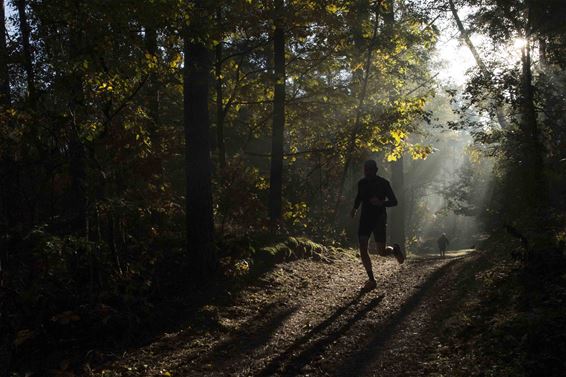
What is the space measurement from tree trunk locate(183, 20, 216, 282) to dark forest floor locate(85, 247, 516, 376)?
965 millimetres

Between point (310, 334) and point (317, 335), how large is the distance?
0.11 m

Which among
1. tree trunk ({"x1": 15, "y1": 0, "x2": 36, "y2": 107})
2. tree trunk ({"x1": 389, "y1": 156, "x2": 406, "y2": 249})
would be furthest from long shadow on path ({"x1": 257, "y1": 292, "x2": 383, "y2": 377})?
tree trunk ({"x1": 389, "y1": 156, "x2": 406, "y2": 249})

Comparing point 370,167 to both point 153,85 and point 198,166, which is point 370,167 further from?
point 153,85

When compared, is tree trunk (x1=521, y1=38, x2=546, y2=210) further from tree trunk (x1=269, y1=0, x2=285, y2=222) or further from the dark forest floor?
tree trunk (x1=269, y1=0, x2=285, y2=222)

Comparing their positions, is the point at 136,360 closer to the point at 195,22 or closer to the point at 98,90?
the point at 98,90

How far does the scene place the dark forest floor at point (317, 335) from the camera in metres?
5.41

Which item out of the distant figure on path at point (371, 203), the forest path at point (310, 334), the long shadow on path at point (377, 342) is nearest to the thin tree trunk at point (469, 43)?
the distant figure on path at point (371, 203)

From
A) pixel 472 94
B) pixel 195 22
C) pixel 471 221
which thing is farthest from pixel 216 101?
pixel 471 221

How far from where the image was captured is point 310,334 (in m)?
6.54

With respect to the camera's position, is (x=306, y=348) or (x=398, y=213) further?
(x=398, y=213)

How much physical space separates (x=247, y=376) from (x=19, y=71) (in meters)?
7.48

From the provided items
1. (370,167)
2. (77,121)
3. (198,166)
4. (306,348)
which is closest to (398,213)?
(370,167)

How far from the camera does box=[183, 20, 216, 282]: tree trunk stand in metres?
8.48

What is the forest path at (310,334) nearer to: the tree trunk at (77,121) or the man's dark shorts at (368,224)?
the man's dark shorts at (368,224)
